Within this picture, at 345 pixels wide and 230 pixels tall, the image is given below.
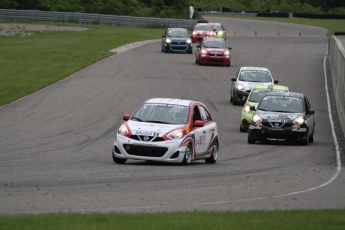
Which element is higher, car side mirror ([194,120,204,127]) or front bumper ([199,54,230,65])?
car side mirror ([194,120,204,127])

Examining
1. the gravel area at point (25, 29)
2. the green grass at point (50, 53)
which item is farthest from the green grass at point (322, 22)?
the gravel area at point (25, 29)

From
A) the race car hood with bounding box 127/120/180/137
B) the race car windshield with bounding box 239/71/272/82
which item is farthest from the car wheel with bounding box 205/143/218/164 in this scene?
the race car windshield with bounding box 239/71/272/82

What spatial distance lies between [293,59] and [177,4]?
1505 inches

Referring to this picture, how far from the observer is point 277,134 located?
2317 centimetres

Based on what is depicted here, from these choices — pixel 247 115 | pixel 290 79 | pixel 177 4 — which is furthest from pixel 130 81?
pixel 177 4

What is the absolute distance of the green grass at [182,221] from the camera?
31.1ft

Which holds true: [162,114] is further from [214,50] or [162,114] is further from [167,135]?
[214,50]

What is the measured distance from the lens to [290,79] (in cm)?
4044

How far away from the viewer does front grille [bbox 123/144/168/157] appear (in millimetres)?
16609

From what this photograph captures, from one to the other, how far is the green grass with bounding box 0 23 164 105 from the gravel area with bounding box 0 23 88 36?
1164 millimetres

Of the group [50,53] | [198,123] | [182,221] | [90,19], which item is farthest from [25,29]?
[182,221]

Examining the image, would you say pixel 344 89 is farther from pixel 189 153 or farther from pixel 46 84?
pixel 46 84

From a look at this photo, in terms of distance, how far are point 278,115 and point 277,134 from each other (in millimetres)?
674

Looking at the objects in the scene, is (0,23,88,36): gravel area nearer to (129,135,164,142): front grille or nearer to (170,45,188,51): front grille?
(170,45,188,51): front grille
